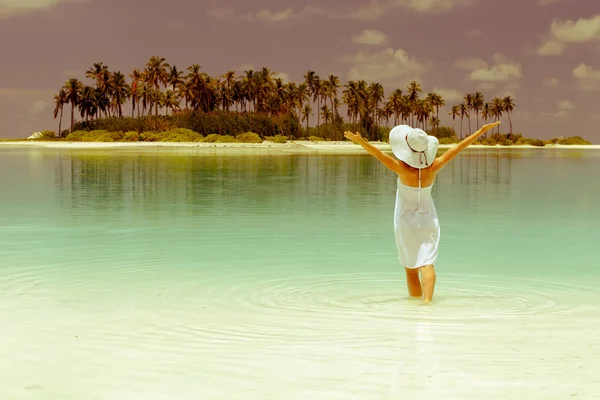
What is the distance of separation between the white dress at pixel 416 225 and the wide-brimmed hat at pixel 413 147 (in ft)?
1.07

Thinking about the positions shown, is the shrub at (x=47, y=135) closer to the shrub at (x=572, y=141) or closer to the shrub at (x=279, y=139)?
the shrub at (x=279, y=139)

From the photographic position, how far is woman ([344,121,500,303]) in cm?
870

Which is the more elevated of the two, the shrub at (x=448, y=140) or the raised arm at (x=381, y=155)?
the shrub at (x=448, y=140)

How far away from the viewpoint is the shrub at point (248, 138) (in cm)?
12244

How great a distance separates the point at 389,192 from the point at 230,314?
2005cm

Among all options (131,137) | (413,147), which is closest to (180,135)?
(131,137)

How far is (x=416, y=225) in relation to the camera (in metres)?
8.88

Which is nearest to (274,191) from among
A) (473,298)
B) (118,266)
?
(118,266)

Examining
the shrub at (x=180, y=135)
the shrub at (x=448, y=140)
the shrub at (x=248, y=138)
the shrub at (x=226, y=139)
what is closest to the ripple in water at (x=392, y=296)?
the shrub at (x=226, y=139)

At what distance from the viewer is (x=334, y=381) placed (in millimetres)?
5992

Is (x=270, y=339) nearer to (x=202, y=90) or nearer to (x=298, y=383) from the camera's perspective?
(x=298, y=383)

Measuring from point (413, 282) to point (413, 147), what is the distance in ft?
5.53

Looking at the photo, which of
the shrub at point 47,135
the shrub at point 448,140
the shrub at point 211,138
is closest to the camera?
the shrub at point 211,138

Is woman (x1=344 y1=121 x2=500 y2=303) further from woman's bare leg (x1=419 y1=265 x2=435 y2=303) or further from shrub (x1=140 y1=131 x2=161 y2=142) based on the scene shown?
shrub (x1=140 y1=131 x2=161 y2=142)
